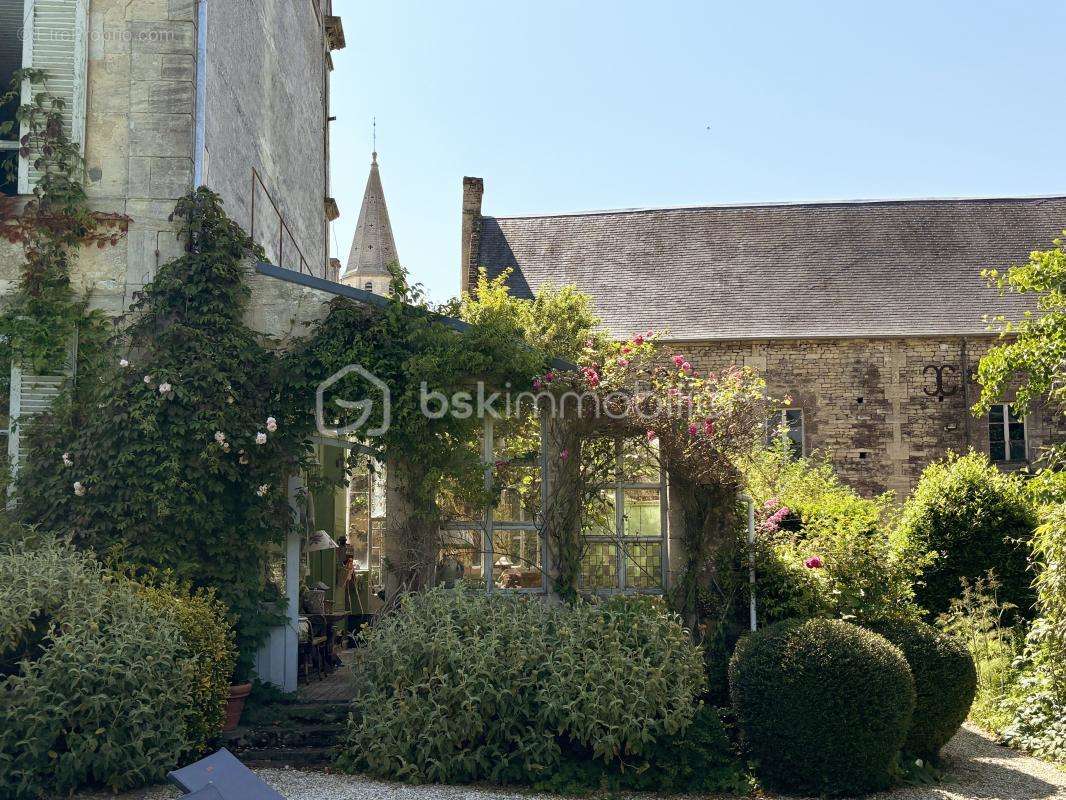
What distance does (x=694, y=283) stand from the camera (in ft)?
69.3

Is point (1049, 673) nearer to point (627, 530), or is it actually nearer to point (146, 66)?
point (627, 530)

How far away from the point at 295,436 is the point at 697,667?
3.48 metres

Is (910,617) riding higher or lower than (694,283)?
lower

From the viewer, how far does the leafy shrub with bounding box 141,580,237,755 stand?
6039 mm

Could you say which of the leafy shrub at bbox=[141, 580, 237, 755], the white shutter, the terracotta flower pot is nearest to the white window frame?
the terracotta flower pot

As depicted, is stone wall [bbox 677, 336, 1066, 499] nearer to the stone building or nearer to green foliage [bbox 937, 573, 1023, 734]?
the stone building

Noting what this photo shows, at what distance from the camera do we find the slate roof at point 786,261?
19.8m

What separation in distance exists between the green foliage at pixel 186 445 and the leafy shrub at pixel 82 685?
1.05 metres

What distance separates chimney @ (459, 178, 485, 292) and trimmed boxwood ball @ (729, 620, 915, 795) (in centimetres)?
1681

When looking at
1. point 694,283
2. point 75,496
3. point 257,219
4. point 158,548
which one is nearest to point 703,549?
point 158,548

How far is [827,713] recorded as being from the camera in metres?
5.90

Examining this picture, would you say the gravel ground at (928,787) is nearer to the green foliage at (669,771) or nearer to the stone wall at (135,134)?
the green foliage at (669,771)

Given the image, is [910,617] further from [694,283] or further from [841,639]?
[694,283]

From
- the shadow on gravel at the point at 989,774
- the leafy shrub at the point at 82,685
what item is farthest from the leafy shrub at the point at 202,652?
the shadow on gravel at the point at 989,774
